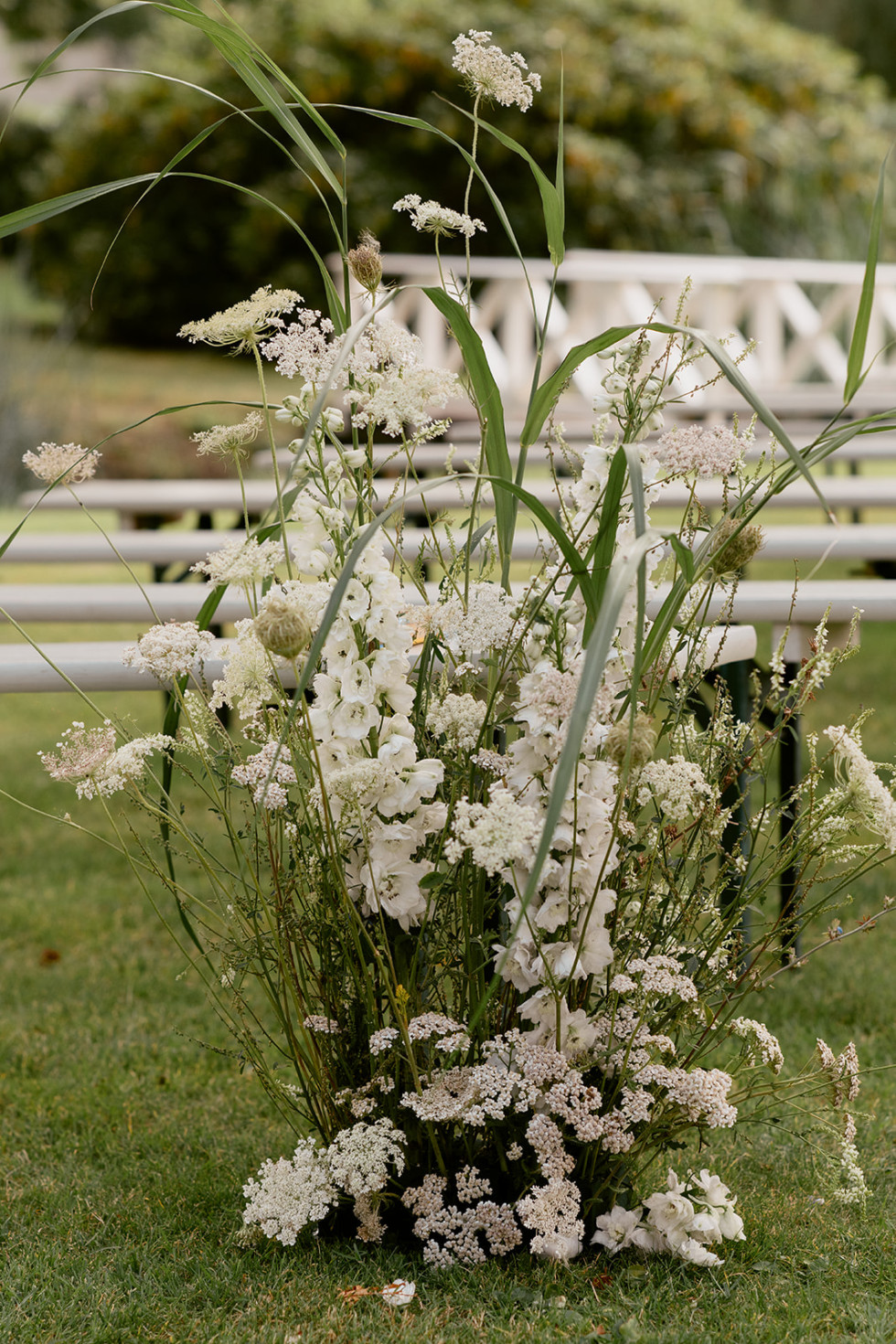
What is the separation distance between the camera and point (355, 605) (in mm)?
1421

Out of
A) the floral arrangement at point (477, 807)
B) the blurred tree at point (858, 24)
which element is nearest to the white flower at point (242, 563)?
the floral arrangement at point (477, 807)

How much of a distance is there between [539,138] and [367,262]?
10.3 m

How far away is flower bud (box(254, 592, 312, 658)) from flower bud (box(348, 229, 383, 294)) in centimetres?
37

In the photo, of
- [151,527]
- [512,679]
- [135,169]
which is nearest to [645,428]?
[512,679]

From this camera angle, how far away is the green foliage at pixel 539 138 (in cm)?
1083

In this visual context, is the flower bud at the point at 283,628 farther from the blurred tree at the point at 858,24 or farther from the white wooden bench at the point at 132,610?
the blurred tree at the point at 858,24

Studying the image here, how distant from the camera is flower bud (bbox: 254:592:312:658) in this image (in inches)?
53.4

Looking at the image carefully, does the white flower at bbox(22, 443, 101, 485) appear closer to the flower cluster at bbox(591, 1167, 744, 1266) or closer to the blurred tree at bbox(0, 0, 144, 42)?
the flower cluster at bbox(591, 1167, 744, 1266)

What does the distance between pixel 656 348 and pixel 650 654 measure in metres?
3.58

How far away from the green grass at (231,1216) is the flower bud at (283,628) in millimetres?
638

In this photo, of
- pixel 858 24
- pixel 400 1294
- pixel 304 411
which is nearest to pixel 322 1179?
pixel 400 1294

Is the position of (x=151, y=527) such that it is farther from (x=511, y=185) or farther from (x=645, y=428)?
(x=511, y=185)

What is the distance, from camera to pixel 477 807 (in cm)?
135

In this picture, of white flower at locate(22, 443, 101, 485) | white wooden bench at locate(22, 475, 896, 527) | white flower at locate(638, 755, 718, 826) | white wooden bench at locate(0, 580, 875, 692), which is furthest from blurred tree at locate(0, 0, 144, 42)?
white flower at locate(638, 755, 718, 826)
